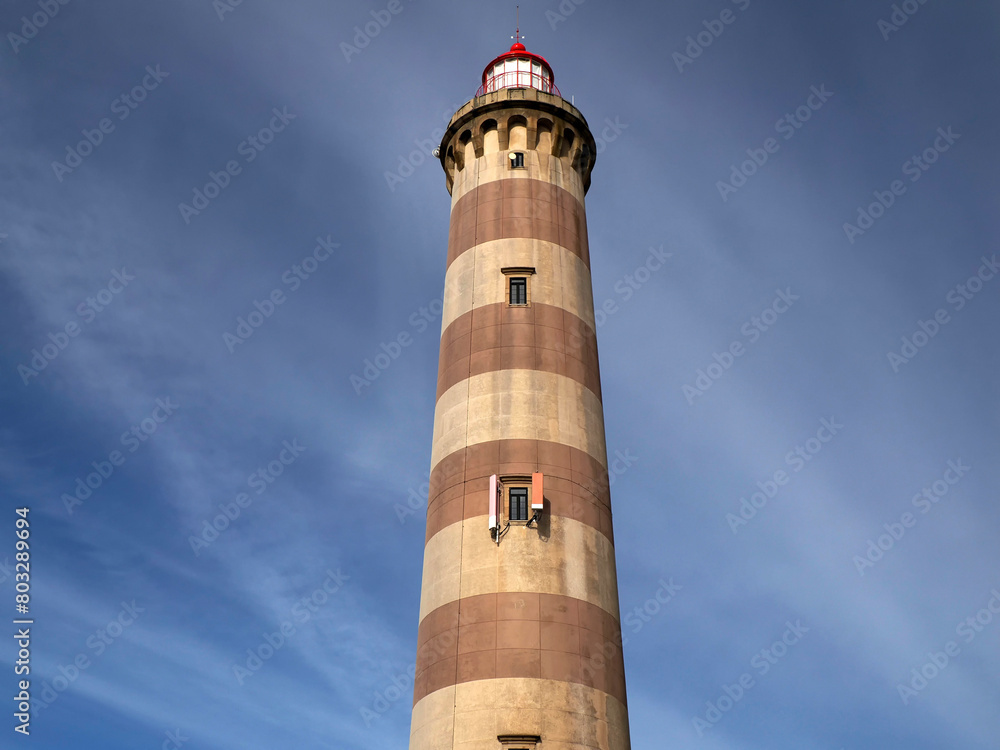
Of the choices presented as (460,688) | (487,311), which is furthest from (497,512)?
(487,311)

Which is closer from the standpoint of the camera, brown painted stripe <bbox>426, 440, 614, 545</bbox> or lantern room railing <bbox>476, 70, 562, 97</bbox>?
brown painted stripe <bbox>426, 440, 614, 545</bbox>

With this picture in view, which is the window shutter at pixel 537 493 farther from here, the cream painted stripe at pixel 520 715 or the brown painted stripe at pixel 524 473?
the cream painted stripe at pixel 520 715

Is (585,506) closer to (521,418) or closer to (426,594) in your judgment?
(521,418)

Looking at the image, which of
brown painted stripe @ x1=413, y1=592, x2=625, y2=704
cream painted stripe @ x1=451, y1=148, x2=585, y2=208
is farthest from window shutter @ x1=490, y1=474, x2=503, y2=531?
cream painted stripe @ x1=451, y1=148, x2=585, y2=208

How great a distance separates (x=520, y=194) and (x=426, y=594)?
1576 cm

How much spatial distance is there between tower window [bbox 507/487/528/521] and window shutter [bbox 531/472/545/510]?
482 millimetres

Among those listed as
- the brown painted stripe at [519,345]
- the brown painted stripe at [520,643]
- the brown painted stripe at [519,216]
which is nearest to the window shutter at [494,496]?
the brown painted stripe at [520,643]

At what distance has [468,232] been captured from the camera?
36.7m

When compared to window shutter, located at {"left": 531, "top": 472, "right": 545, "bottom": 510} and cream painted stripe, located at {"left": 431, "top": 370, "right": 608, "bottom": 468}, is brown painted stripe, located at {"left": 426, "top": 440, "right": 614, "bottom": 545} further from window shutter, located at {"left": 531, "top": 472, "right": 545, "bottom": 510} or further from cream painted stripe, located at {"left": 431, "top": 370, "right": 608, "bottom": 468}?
window shutter, located at {"left": 531, "top": 472, "right": 545, "bottom": 510}

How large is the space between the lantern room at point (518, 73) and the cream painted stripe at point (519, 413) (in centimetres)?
1508

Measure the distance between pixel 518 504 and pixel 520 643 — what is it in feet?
14.8

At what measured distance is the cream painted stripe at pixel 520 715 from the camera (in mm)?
27000

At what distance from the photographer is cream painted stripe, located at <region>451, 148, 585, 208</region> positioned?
37219 millimetres

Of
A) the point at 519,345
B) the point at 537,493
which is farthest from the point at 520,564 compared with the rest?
the point at 519,345
